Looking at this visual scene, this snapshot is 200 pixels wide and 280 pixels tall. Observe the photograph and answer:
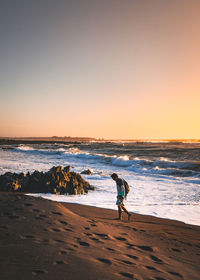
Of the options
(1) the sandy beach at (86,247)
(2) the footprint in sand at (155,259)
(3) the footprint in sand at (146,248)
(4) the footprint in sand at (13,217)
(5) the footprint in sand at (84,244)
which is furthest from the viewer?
(4) the footprint in sand at (13,217)

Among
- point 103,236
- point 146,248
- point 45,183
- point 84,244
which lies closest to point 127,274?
point 84,244

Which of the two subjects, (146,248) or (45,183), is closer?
(146,248)

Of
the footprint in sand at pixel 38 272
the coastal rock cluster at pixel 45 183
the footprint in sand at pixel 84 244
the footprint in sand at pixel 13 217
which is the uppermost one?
the footprint in sand at pixel 38 272

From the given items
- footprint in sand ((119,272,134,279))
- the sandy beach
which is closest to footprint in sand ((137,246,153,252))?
the sandy beach

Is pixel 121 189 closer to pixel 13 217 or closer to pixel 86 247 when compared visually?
pixel 86 247

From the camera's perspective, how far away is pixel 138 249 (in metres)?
4.52

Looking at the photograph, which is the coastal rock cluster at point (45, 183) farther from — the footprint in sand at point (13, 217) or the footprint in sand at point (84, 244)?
the footprint in sand at point (84, 244)

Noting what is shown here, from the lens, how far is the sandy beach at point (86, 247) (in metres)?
3.05

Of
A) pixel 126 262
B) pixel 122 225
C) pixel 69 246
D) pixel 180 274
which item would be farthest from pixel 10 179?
pixel 180 274

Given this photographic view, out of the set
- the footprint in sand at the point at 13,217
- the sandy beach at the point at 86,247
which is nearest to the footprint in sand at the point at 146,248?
the sandy beach at the point at 86,247

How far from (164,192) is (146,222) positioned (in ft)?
18.5

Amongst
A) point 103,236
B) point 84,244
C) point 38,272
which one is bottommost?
point 103,236

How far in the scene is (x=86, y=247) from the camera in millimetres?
4051

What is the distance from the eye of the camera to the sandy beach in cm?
305
